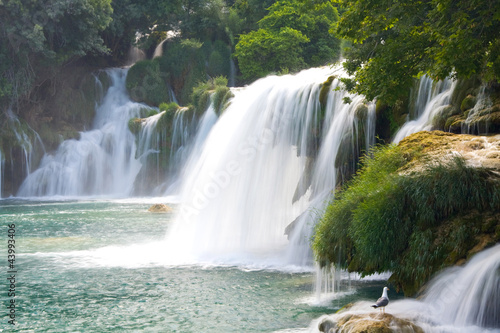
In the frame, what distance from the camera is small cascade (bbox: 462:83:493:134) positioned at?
11160 mm

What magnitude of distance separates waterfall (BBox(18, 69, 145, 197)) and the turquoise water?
19.9 m

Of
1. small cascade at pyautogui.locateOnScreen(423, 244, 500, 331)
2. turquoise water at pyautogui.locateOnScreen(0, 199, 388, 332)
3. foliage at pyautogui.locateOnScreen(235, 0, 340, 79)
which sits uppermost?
foliage at pyautogui.locateOnScreen(235, 0, 340, 79)

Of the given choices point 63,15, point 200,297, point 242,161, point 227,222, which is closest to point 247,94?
point 242,161

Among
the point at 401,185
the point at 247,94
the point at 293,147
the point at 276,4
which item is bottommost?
the point at 401,185

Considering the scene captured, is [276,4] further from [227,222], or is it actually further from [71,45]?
[227,222]

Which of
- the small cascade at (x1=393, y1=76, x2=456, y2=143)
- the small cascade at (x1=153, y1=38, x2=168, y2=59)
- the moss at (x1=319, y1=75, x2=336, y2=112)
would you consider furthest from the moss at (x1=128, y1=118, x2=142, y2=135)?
the small cascade at (x1=393, y1=76, x2=456, y2=143)

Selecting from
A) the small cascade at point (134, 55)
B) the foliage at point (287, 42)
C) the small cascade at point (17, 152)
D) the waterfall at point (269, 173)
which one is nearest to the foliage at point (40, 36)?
the small cascade at point (17, 152)

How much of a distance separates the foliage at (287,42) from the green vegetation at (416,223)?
2968 cm

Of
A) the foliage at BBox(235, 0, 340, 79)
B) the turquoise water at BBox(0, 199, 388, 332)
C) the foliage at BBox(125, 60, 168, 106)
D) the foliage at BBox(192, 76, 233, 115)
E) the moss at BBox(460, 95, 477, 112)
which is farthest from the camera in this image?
the foliage at BBox(125, 60, 168, 106)

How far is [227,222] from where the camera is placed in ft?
56.2

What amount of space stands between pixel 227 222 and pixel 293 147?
308 cm

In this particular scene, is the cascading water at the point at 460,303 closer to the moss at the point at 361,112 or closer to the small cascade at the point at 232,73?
the moss at the point at 361,112

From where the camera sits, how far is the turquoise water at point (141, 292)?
928 cm

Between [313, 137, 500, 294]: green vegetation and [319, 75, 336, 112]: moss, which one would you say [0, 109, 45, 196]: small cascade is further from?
[313, 137, 500, 294]: green vegetation
